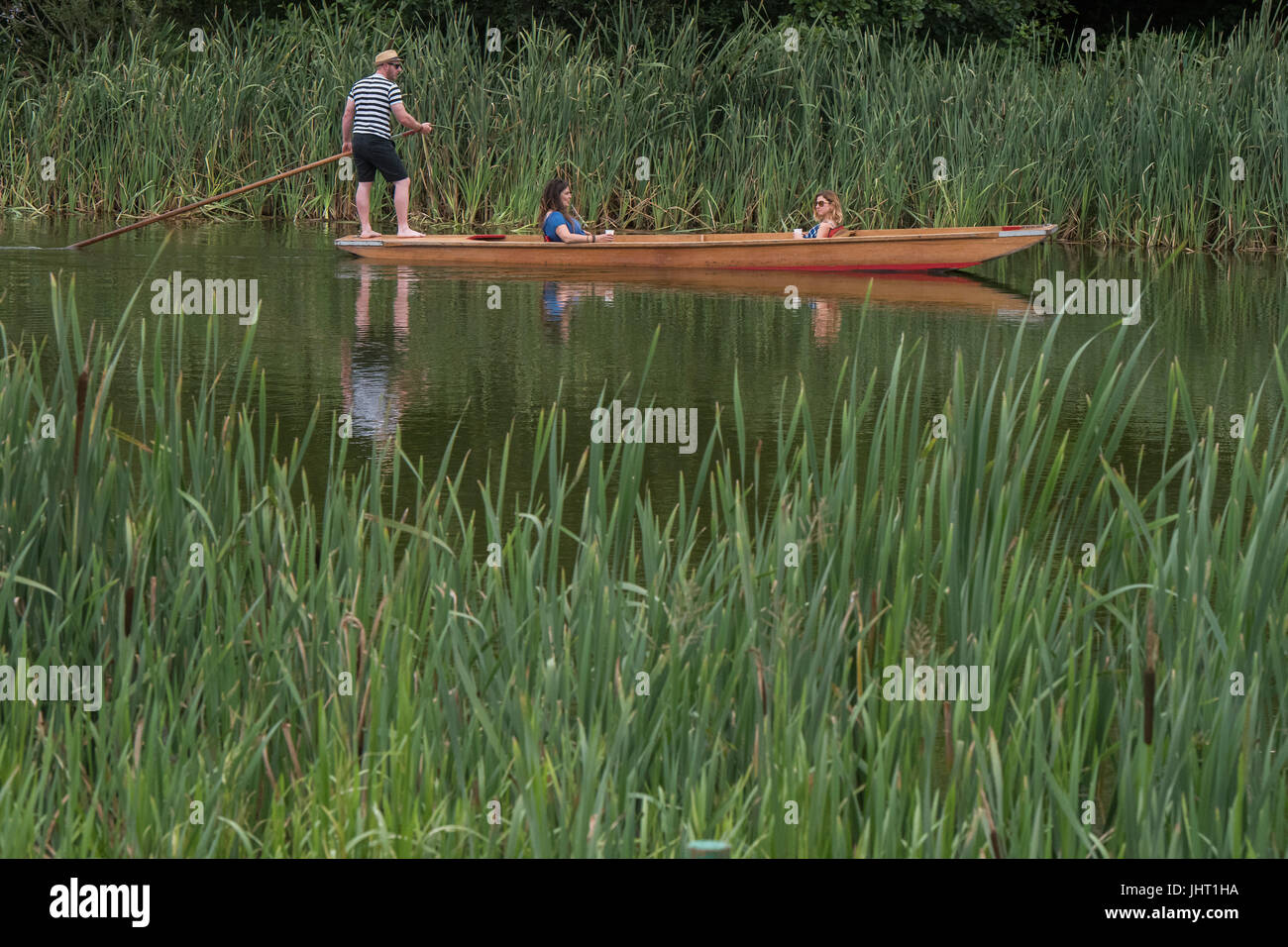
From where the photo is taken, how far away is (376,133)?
43.5 feet

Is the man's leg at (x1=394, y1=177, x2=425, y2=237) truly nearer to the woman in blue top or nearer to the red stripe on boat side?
the woman in blue top

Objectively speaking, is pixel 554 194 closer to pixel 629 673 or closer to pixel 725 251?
pixel 725 251

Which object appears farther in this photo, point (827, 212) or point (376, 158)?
point (376, 158)

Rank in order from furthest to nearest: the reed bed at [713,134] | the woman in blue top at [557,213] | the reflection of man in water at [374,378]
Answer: the reed bed at [713,134]
the woman in blue top at [557,213]
the reflection of man in water at [374,378]

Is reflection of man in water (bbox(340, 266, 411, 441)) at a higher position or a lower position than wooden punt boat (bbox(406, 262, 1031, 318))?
lower

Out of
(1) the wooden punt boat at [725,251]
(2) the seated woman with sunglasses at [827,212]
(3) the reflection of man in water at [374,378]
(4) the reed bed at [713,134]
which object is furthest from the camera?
(4) the reed bed at [713,134]

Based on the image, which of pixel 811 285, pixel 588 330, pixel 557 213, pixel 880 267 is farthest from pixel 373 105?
pixel 588 330

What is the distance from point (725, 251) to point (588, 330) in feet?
9.12

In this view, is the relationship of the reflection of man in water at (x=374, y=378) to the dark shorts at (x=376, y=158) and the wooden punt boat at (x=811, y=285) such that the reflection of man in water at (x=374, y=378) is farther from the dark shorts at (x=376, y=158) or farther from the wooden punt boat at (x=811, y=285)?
the dark shorts at (x=376, y=158)

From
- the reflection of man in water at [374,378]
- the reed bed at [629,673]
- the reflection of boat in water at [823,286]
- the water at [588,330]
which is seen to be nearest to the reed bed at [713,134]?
the water at [588,330]

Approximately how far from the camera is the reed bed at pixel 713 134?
1365 centimetres

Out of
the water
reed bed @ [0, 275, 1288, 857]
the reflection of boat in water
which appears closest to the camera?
reed bed @ [0, 275, 1288, 857]

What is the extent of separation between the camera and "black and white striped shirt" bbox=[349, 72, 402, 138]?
1326 centimetres

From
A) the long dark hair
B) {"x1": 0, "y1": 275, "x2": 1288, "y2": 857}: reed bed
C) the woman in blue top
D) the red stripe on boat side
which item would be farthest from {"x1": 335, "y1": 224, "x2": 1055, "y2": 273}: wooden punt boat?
{"x1": 0, "y1": 275, "x2": 1288, "y2": 857}: reed bed
